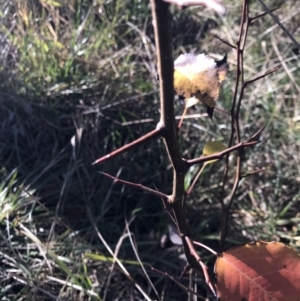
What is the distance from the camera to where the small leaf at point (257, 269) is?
667 millimetres

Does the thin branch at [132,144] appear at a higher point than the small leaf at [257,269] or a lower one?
higher

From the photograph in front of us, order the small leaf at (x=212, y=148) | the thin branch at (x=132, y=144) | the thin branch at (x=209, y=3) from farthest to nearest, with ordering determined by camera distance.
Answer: the small leaf at (x=212, y=148) → the thin branch at (x=132, y=144) → the thin branch at (x=209, y=3)

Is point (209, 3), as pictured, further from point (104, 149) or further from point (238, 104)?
point (104, 149)

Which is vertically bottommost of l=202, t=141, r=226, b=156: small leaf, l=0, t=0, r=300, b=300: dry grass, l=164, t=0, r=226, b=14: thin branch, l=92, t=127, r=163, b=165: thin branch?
l=0, t=0, r=300, b=300: dry grass

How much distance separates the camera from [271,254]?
26.4 inches

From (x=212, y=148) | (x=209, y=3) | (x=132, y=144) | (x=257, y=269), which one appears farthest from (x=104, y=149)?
(x=209, y=3)

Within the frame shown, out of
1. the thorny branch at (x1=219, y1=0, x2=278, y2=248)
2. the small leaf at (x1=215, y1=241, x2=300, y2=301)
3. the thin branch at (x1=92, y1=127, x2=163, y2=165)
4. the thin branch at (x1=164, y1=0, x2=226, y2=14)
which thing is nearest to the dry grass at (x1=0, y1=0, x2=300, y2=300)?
the thorny branch at (x1=219, y1=0, x2=278, y2=248)

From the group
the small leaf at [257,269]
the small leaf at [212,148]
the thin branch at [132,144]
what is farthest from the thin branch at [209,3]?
the small leaf at [212,148]

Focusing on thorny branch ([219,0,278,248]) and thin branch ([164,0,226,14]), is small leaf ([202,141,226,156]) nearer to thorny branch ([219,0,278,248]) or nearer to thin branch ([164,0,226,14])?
thorny branch ([219,0,278,248])

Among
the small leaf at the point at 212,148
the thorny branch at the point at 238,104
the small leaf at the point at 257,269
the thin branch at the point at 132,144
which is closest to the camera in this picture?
the thin branch at the point at 132,144

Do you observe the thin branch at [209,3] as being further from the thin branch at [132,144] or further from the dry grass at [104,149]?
the dry grass at [104,149]

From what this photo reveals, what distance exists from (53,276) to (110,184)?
1.02 ft

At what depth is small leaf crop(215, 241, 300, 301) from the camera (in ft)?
2.19

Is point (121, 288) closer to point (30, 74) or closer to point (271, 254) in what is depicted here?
point (271, 254)
